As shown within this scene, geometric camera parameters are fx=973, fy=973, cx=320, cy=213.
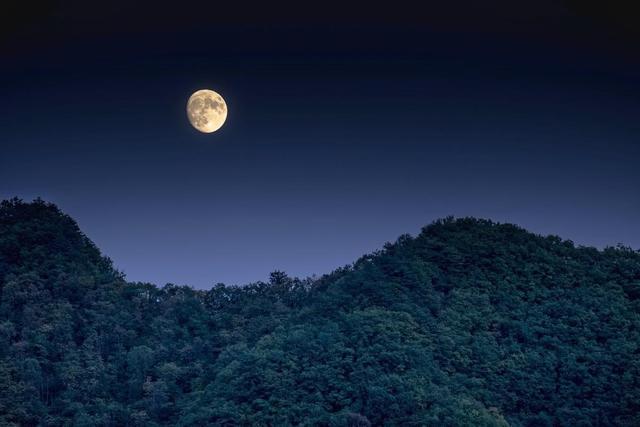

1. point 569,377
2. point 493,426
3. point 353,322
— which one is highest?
point 353,322

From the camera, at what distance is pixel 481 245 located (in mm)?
43219

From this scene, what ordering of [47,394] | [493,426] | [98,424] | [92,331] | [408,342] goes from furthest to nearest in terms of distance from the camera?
[92,331] → [47,394] → [98,424] → [408,342] → [493,426]

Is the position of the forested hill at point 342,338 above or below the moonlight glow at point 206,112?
below

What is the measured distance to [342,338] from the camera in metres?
37.7

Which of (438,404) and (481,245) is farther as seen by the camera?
(481,245)

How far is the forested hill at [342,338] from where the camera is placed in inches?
1421

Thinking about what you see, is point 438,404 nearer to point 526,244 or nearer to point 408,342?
point 408,342

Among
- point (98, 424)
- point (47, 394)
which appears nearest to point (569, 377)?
point (98, 424)

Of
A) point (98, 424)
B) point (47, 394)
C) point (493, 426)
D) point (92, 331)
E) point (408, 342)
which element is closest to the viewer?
point (493, 426)

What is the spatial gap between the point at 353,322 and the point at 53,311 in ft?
51.5

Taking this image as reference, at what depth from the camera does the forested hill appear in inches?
1421

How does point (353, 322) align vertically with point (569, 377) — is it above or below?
above

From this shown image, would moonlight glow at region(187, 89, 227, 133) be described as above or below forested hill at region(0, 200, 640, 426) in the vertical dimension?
above

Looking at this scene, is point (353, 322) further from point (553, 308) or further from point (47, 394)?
point (47, 394)
